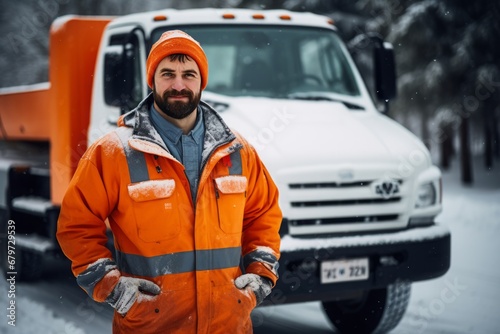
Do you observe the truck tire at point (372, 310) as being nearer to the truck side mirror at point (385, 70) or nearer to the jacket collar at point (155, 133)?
the truck side mirror at point (385, 70)

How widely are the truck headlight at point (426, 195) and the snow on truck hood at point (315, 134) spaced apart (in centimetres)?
17

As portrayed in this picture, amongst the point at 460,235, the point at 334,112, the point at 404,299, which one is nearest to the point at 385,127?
the point at 334,112

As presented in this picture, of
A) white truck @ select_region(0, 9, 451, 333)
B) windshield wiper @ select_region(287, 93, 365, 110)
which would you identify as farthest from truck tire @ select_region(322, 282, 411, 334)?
windshield wiper @ select_region(287, 93, 365, 110)

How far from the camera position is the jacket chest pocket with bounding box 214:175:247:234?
8.75ft

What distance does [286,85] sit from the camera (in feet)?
18.5

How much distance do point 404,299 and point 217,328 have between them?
3043 millimetres

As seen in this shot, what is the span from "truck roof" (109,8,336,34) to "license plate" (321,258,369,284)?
94.2 inches

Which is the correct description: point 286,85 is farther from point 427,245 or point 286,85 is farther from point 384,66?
point 427,245

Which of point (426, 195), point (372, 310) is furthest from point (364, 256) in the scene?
point (372, 310)

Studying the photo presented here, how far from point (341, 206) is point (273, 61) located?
177cm

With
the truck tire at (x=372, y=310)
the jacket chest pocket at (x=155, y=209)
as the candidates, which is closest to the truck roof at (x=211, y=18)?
the truck tire at (x=372, y=310)

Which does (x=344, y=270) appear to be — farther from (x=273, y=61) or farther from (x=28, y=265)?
(x=28, y=265)

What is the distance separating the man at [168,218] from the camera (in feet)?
8.36

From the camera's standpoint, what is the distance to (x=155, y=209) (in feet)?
8.47
